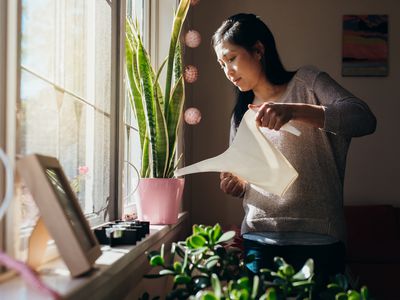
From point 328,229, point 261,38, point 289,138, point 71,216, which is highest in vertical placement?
point 261,38

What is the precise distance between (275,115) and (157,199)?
2.59 feet

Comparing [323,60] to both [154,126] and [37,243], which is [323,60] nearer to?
[154,126]

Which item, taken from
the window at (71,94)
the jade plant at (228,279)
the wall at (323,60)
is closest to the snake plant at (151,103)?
the window at (71,94)

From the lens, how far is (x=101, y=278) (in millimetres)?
1039

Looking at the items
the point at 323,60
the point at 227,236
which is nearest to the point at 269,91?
the point at 227,236

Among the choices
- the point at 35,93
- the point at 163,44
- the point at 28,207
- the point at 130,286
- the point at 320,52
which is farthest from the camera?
the point at 320,52

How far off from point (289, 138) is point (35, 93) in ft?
2.47

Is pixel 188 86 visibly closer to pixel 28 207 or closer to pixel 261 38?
pixel 261 38

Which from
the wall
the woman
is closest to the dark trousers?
the woman

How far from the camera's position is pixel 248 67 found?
177 centimetres

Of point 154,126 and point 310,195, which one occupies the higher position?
point 154,126

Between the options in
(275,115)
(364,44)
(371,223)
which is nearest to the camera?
(275,115)

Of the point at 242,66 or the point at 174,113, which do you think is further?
the point at 174,113

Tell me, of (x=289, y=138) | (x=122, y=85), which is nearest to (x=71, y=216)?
(x=289, y=138)
